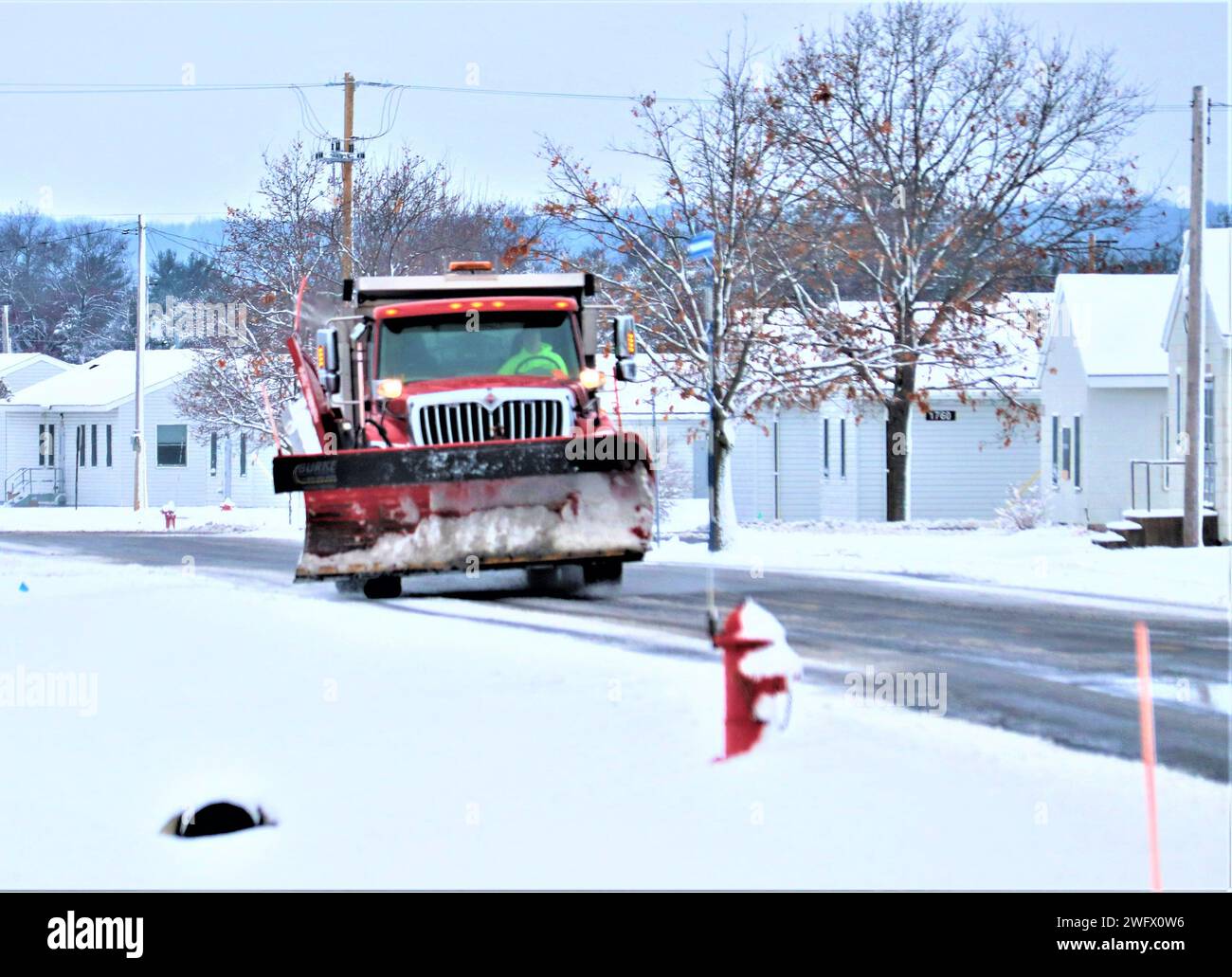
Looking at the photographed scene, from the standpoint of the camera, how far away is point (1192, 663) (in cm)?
1212

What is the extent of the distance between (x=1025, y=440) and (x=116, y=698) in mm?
33024

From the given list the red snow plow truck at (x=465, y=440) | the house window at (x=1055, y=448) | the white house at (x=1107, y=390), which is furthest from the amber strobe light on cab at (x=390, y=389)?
the house window at (x=1055, y=448)

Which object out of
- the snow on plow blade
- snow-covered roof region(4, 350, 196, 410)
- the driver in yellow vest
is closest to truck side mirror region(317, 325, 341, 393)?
the driver in yellow vest

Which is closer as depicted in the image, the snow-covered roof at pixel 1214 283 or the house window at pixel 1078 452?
the snow-covered roof at pixel 1214 283

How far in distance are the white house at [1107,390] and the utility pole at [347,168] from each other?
14.1m

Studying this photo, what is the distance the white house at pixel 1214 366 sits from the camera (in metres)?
25.5

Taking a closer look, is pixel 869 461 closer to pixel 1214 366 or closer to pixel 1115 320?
pixel 1115 320

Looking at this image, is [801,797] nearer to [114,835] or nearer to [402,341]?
[114,835]

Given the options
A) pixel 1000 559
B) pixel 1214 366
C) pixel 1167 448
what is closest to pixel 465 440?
pixel 1000 559

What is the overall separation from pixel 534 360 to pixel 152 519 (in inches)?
1120

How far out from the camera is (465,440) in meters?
16.6

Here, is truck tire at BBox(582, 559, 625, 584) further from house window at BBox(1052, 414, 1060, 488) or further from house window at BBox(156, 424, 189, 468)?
house window at BBox(156, 424, 189, 468)

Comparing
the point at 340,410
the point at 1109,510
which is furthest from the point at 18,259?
the point at 340,410

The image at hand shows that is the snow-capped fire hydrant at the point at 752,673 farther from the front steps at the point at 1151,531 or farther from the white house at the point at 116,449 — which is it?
the white house at the point at 116,449
